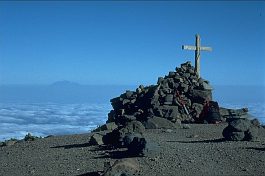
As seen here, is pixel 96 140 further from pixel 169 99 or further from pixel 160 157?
pixel 169 99

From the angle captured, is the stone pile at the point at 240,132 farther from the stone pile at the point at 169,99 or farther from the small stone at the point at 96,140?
the stone pile at the point at 169,99

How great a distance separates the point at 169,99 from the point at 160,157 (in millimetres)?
10196

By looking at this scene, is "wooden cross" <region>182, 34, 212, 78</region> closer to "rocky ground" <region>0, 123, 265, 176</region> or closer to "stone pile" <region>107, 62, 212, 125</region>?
"stone pile" <region>107, 62, 212, 125</region>

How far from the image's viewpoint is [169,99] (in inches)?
995

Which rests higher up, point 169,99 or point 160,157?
point 169,99

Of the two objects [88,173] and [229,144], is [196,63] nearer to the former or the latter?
[229,144]

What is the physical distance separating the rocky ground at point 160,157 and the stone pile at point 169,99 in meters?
3.61

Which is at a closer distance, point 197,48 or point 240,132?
point 240,132

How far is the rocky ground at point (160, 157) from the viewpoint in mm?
14109

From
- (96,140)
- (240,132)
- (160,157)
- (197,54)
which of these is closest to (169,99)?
(197,54)

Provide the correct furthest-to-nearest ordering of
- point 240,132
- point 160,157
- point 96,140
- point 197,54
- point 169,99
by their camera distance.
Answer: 1. point 197,54
2. point 169,99
3. point 96,140
4. point 240,132
5. point 160,157

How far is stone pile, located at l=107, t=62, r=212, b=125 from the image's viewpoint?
24234 mm

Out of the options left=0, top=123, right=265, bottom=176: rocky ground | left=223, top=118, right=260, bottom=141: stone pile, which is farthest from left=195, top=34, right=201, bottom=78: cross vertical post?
left=223, top=118, right=260, bottom=141: stone pile

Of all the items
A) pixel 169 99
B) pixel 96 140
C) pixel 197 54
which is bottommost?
pixel 96 140
